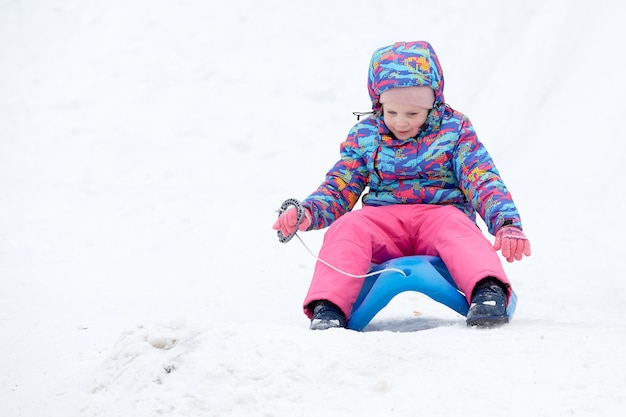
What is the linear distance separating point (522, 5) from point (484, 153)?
481cm

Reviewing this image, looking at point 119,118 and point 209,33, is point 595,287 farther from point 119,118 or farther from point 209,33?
point 209,33

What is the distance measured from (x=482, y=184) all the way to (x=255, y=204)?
2688 millimetres

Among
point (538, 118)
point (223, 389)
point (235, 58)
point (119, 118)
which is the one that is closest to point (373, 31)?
point (235, 58)

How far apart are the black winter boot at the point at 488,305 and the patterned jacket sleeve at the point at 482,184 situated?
0.26m

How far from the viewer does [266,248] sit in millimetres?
4738

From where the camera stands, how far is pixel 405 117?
305 cm

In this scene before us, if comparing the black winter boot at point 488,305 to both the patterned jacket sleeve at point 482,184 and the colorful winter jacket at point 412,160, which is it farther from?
the colorful winter jacket at point 412,160

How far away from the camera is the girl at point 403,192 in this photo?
282 centimetres

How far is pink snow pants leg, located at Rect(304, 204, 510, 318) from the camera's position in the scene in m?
2.72

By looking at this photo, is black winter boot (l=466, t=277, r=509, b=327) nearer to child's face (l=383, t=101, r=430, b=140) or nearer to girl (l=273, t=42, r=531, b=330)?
girl (l=273, t=42, r=531, b=330)

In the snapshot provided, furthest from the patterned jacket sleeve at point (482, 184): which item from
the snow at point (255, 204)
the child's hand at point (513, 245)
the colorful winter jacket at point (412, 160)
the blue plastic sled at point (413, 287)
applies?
the snow at point (255, 204)

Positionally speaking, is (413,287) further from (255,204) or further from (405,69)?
(255,204)

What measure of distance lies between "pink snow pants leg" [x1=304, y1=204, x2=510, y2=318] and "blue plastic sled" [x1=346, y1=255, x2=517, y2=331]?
0.04 meters

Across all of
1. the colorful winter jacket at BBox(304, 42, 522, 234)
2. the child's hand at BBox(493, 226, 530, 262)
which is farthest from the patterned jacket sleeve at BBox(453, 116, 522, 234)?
the child's hand at BBox(493, 226, 530, 262)
